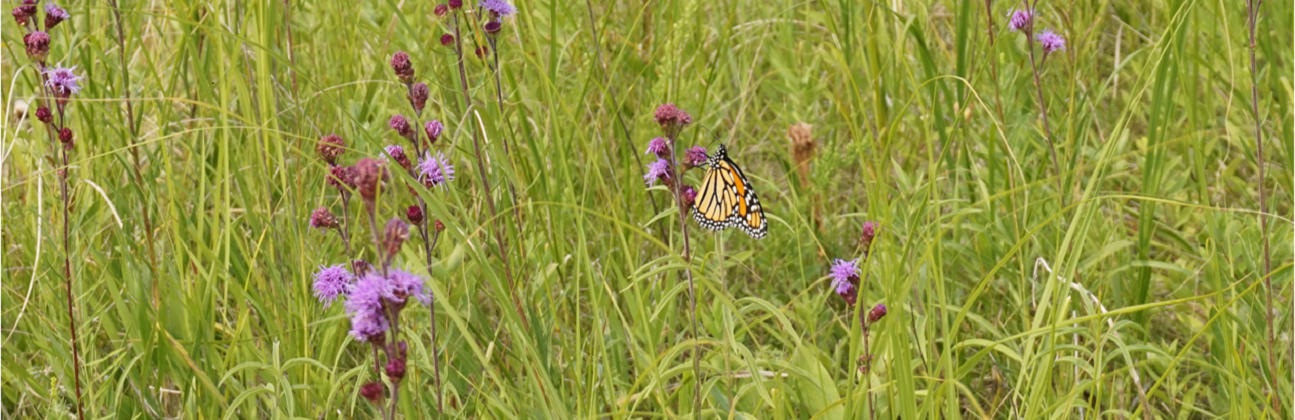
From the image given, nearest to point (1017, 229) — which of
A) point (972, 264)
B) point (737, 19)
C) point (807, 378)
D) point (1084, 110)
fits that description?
point (972, 264)

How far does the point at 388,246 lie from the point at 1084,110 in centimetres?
292

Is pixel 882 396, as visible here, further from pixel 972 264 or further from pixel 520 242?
pixel 520 242

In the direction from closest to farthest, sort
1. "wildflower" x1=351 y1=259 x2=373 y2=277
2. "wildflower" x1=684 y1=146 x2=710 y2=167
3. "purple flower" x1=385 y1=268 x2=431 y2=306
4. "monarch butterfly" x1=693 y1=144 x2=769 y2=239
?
"purple flower" x1=385 y1=268 x2=431 y2=306, "wildflower" x1=351 y1=259 x2=373 y2=277, "wildflower" x1=684 y1=146 x2=710 y2=167, "monarch butterfly" x1=693 y1=144 x2=769 y2=239

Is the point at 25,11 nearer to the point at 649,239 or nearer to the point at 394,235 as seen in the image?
the point at 649,239

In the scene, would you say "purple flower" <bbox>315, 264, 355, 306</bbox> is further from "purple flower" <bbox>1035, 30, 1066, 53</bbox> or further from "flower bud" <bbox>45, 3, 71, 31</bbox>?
"purple flower" <bbox>1035, 30, 1066, 53</bbox>

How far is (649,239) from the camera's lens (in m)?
2.61

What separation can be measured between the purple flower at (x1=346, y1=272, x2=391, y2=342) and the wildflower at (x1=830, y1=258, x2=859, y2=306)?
1.13 metres

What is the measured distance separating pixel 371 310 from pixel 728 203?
1.50m

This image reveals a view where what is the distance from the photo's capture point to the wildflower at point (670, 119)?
1970mm

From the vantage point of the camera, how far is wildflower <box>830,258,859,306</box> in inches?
86.8

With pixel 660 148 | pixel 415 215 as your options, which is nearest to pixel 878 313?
pixel 660 148

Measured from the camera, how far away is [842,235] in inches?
131

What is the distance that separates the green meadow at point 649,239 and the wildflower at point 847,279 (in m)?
0.03

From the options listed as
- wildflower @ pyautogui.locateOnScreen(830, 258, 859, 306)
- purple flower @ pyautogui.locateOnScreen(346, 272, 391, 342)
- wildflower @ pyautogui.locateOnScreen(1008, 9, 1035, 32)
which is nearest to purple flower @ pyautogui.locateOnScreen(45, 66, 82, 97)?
purple flower @ pyautogui.locateOnScreen(346, 272, 391, 342)
